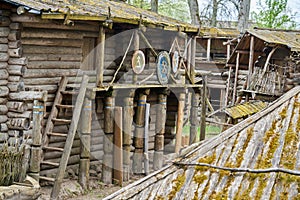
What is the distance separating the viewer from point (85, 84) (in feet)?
40.2

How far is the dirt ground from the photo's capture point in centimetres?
1185

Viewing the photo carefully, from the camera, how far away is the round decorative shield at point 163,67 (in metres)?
14.8

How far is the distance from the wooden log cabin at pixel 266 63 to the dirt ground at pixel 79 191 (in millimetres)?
7574

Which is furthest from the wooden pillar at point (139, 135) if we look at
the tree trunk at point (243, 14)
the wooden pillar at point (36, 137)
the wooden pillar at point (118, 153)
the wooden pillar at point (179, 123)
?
the tree trunk at point (243, 14)

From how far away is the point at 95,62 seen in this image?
13.5 m

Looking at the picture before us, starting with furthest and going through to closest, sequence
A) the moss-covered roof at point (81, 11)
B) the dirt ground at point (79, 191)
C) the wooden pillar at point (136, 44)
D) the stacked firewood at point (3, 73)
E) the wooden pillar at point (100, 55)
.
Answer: the wooden pillar at point (136, 44), the wooden pillar at point (100, 55), the dirt ground at point (79, 191), the stacked firewood at point (3, 73), the moss-covered roof at point (81, 11)

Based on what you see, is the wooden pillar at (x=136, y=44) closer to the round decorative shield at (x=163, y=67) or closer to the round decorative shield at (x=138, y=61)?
the round decorative shield at (x=138, y=61)

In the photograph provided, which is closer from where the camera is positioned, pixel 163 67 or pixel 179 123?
pixel 163 67

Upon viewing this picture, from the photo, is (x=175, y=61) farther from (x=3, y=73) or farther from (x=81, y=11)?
(x=3, y=73)

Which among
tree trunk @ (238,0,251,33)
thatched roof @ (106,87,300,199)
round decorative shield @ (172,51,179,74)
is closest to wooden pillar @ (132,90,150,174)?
round decorative shield @ (172,51,179,74)

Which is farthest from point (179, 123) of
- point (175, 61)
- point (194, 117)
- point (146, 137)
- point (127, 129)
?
point (127, 129)

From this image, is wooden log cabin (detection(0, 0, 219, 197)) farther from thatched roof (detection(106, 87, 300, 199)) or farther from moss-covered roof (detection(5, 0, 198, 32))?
thatched roof (detection(106, 87, 300, 199))

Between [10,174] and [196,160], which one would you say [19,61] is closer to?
[10,174]

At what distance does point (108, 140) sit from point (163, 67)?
2757mm
